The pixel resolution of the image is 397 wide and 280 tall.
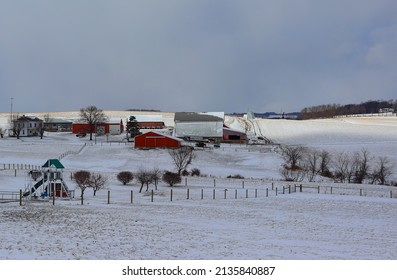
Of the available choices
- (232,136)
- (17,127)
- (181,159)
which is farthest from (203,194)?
(17,127)

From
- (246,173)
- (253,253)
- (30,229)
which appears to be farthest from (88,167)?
(253,253)

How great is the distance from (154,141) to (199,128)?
21.0 meters

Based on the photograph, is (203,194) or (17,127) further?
(17,127)

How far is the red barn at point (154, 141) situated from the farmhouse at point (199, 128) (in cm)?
1574

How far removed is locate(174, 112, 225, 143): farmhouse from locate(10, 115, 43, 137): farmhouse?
2872cm

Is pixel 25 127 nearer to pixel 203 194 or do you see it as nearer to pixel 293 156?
pixel 293 156

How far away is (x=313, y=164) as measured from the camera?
6116 centimetres

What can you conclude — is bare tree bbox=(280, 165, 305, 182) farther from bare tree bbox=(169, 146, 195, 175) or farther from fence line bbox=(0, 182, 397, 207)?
bare tree bbox=(169, 146, 195, 175)

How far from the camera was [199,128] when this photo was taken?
92875mm

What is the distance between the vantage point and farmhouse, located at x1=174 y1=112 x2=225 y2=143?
90.7 metres

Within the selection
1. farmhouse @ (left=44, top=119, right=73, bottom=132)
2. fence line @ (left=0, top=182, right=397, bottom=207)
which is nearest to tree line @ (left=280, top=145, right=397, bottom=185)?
fence line @ (left=0, top=182, right=397, bottom=207)

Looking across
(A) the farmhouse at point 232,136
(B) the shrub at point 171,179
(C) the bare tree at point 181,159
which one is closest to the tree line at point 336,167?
(C) the bare tree at point 181,159

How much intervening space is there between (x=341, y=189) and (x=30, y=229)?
31.1 meters

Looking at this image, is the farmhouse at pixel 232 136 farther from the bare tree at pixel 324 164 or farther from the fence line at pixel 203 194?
the fence line at pixel 203 194
